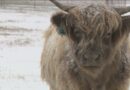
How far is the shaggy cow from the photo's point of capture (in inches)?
227

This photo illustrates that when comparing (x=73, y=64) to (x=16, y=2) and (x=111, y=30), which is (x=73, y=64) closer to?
(x=111, y=30)

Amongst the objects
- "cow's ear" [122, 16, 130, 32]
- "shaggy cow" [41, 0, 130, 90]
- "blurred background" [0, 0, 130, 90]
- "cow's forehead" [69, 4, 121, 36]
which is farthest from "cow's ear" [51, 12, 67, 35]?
"blurred background" [0, 0, 130, 90]

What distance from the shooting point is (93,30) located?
226 inches

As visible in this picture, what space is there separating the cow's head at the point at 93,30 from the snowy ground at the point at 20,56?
437cm

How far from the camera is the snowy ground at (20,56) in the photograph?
36.6ft

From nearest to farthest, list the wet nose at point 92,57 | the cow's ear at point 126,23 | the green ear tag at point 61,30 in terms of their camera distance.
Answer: the wet nose at point 92,57 < the cow's ear at point 126,23 < the green ear tag at point 61,30

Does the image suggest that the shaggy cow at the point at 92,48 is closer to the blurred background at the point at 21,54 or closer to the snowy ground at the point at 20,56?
the blurred background at the point at 21,54

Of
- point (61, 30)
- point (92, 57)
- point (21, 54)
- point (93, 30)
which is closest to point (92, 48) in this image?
point (92, 57)

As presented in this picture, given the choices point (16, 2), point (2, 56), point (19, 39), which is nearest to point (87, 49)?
point (2, 56)

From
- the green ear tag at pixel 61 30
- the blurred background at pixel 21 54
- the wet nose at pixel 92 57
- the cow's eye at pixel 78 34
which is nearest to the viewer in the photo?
the wet nose at pixel 92 57

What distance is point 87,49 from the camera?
5738 millimetres

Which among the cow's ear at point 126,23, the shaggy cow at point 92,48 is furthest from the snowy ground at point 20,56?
the cow's ear at point 126,23

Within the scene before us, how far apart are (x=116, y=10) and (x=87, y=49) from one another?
76 centimetres

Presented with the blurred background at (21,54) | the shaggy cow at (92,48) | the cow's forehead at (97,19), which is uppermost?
the cow's forehead at (97,19)
